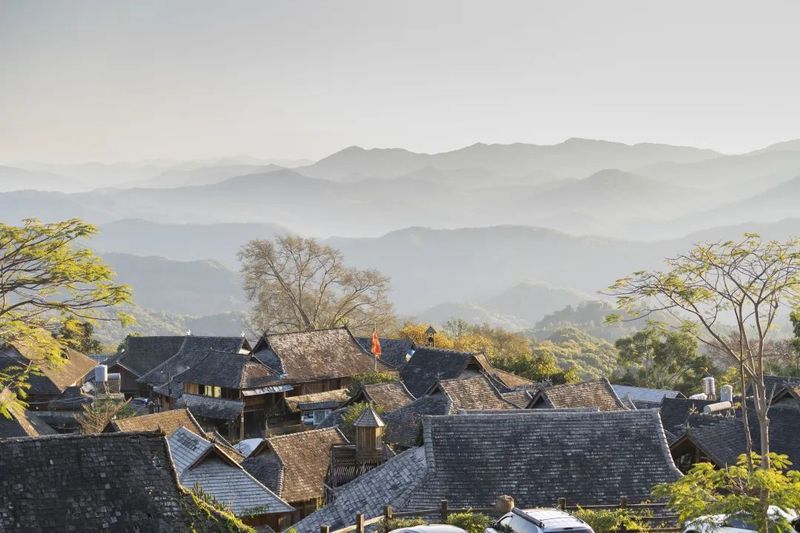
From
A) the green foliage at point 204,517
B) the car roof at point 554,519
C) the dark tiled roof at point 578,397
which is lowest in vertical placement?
the dark tiled roof at point 578,397

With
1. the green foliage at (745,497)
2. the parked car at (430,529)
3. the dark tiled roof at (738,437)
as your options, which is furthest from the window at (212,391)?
the green foliage at (745,497)

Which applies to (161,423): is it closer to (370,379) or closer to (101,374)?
(370,379)

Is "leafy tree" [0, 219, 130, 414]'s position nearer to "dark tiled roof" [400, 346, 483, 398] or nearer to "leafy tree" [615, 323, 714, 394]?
"dark tiled roof" [400, 346, 483, 398]

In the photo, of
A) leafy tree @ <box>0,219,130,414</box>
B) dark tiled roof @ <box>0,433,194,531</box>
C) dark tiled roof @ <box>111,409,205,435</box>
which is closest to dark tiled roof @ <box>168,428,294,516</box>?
dark tiled roof @ <box>111,409,205,435</box>

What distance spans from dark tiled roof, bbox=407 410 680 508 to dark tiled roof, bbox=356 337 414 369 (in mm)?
35768

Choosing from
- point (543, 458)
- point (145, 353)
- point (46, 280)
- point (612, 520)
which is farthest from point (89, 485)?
point (145, 353)

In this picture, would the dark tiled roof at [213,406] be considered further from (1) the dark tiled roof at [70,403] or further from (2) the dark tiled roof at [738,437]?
(2) the dark tiled roof at [738,437]

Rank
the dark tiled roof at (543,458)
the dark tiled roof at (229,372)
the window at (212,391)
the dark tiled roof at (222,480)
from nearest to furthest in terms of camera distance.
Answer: the dark tiled roof at (543,458), the dark tiled roof at (222,480), the dark tiled roof at (229,372), the window at (212,391)

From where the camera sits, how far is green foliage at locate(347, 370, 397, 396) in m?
48.6

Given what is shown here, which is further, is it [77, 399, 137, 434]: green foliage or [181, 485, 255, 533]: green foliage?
[77, 399, 137, 434]: green foliage

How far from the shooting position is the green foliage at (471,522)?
18859mm

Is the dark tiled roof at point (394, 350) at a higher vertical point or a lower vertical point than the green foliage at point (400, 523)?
lower

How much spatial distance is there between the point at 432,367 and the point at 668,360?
79.5ft

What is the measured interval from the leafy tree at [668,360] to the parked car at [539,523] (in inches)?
1942
